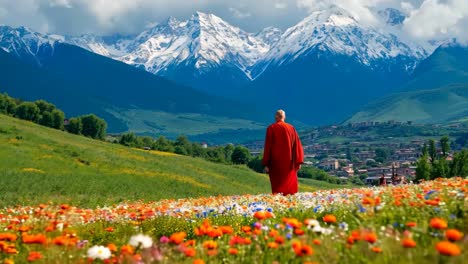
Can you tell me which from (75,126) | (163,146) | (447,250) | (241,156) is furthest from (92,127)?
(447,250)

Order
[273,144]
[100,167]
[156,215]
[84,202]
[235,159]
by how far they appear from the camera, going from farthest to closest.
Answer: [235,159]
[100,167]
[84,202]
[273,144]
[156,215]

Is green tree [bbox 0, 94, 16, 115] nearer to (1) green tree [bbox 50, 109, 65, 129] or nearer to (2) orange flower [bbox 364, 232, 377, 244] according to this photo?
(1) green tree [bbox 50, 109, 65, 129]

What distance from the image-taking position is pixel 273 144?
777 inches

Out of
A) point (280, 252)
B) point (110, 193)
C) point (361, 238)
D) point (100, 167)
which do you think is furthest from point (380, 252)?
point (100, 167)

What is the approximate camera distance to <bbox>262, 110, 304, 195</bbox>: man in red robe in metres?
19.5

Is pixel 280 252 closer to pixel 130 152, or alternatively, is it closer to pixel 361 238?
pixel 361 238

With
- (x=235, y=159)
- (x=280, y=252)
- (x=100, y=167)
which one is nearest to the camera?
(x=280, y=252)

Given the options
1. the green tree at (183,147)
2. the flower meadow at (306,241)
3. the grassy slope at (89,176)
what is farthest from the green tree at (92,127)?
the flower meadow at (306,241)

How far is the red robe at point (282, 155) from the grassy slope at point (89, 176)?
65.7 ft

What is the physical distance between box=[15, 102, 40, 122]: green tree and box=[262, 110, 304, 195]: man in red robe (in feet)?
346

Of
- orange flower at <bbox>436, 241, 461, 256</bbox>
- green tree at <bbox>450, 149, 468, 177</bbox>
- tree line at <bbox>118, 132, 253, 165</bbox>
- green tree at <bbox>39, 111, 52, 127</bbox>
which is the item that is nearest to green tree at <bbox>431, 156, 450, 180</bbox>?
green tree at <bbox>450, 149, 468, 177</bbox>

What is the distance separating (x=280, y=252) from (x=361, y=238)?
3.69 feet

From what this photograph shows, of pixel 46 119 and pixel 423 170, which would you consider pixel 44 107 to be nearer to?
pixel 46 119

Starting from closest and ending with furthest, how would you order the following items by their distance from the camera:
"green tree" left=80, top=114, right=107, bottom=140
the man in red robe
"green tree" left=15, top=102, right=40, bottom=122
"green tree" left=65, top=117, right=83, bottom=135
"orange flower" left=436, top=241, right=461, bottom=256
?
"orange flower" left=436, top=241, right=461, bottom=256, the man in red robe, "green tree" left=15, top=102, right=40, bottom=122, "green tree" left=65, top=117, right=83, bottom=135, "green tree" left=80, top=114, right=107, bottom=140
